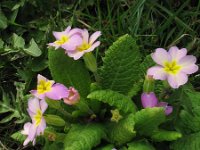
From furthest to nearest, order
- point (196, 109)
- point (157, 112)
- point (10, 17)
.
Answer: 1. point (10, 17)
2. point (196, 109)
3. point (157, 112)

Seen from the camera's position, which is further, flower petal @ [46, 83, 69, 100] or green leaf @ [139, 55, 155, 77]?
green leaf @ [139, 55, 155, 77]

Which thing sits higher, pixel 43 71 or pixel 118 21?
pixel 118 21

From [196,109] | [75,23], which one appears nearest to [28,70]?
[75,23]

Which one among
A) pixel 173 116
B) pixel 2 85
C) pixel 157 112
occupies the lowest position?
pixel 2 85

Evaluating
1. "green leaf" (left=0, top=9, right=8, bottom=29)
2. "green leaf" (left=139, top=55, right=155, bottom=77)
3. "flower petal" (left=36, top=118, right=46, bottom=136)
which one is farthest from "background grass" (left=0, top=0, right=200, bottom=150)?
"flower petal" (left=36, top=118, right=46, bottom=136)

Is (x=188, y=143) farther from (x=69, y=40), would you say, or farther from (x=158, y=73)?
(x=69, y=40)

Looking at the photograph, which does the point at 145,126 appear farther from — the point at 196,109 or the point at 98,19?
the point at 98,19

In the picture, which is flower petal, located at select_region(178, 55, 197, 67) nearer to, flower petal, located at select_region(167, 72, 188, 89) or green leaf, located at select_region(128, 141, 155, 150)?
flower petal, located at select_region(167, 72, 188, 89)
